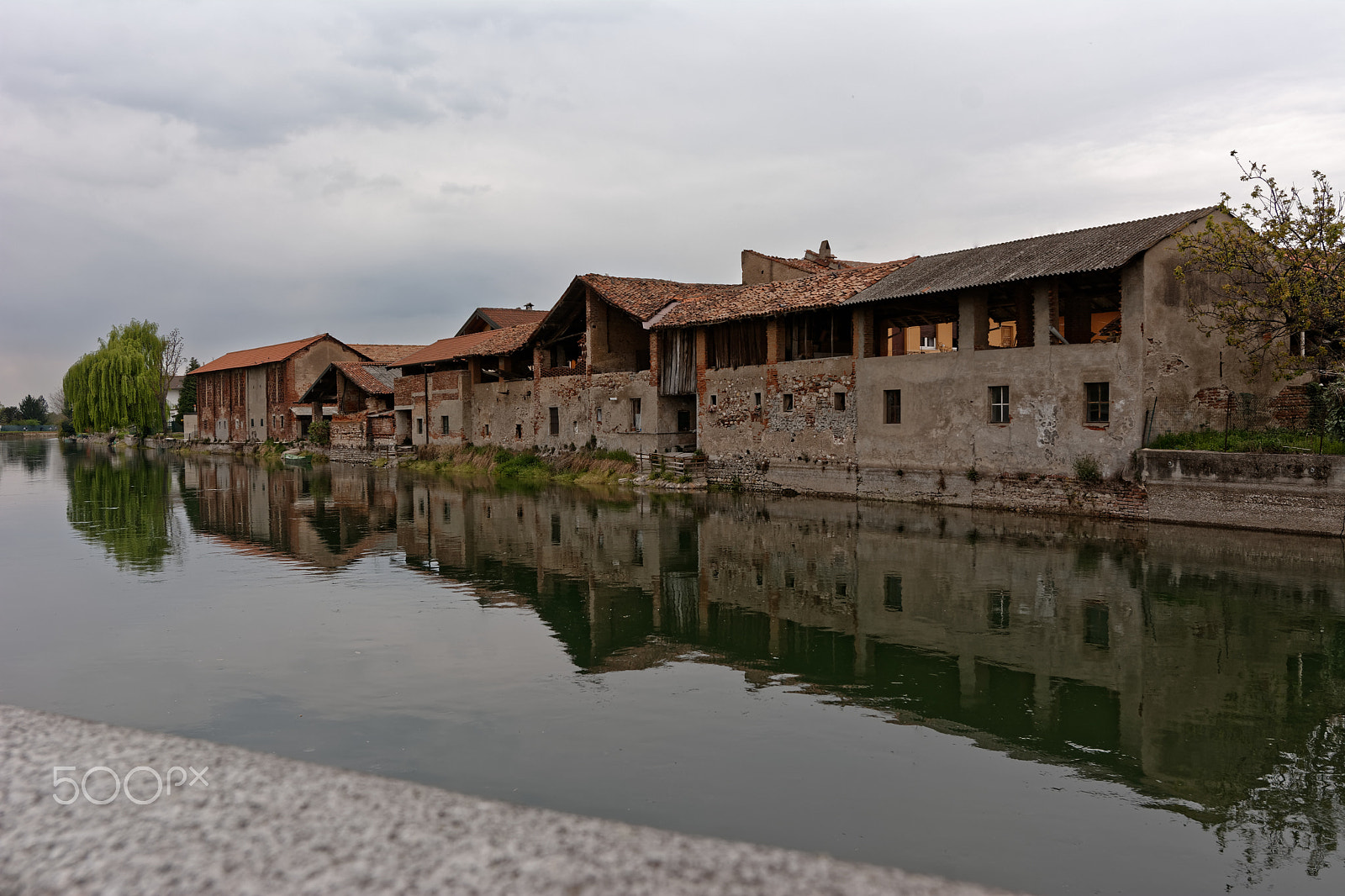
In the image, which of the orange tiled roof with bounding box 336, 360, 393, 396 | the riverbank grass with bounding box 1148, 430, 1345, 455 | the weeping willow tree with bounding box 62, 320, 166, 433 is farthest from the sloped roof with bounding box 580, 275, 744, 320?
the weeping willow tree with bounding box 62, 320, 166, 433

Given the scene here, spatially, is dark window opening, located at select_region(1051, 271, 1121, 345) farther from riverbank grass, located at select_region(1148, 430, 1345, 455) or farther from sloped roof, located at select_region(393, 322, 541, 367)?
sloped roof, located at select_region(393, 322, 541, 367)

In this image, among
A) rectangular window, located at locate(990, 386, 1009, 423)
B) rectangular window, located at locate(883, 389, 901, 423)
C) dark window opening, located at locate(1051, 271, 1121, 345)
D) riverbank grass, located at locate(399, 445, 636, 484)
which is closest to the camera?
dark window opening, located at locate(1051, 271, 1121, 345)

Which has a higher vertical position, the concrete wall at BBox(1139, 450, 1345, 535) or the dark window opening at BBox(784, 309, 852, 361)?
the dark window opening at BBox(784, 309, 852, 361)

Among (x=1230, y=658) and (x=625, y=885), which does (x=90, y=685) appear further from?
(x=1230, y=658)

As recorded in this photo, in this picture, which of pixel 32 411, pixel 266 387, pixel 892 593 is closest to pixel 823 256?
pixel 892 593

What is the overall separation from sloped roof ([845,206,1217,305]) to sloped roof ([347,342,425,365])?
42760 millimetres

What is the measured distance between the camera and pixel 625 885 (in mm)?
4402

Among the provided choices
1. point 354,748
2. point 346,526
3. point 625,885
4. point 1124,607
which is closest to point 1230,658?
point 1124,607

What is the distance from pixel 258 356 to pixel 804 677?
204 feet

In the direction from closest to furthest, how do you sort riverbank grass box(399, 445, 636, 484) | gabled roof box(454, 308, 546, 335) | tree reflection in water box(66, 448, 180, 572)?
tree reflection in water box(66, 448, 180, 572), riverbank grass box(399, 445, 636, 484), gabled roof box(454, 308, 546, 335)

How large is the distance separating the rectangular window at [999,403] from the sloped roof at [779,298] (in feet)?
15.8

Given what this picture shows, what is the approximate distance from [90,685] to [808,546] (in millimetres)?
11339

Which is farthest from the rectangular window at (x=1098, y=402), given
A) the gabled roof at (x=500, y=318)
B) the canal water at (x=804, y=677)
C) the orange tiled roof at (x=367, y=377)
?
the orange tiled roof at (x=367, y=377)

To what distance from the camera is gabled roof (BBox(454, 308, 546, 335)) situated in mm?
47406
